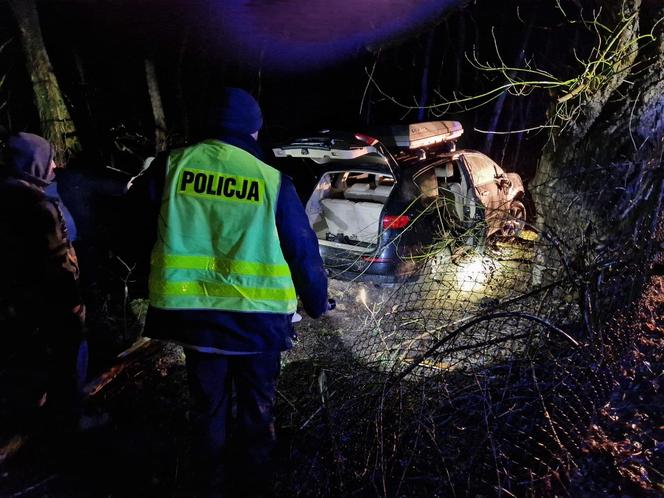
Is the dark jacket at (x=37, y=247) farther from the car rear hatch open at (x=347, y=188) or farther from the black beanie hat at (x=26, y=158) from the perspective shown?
the car rear hatch open at (x=347, y=188)

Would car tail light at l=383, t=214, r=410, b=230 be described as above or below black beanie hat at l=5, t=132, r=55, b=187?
below

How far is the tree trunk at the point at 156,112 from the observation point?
247 inches

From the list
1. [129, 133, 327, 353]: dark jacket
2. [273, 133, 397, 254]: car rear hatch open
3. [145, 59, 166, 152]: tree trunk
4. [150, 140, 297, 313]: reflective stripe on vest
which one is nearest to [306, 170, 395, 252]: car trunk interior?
[273, 133, 397, 254]: car rear hatch open

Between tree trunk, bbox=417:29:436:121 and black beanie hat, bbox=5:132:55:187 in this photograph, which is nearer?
black beanie hat, bbox=5:132:55:187

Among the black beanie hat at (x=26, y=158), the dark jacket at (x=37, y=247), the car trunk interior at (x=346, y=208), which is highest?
the black beanie hat at (x=26, y=158)

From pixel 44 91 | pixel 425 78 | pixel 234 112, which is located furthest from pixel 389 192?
pixel 425 78

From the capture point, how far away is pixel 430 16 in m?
11.4

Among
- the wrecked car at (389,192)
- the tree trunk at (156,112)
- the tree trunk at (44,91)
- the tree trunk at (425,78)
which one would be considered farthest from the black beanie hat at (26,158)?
the tree trunk at (425,78)

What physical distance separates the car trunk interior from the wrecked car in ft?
0.04

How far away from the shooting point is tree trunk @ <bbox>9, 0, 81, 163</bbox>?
212 inches

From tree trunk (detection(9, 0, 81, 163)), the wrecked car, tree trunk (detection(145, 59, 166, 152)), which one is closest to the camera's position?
the wrecked car

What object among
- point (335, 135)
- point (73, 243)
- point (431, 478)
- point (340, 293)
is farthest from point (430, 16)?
point (431, 478)

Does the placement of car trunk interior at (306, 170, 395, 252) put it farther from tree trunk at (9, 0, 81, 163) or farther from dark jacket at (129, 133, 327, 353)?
dark jacket at (129, 133, 327, 353)

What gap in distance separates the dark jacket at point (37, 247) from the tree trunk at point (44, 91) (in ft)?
9.73
